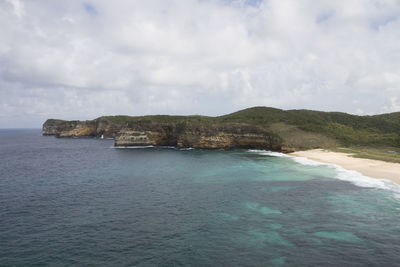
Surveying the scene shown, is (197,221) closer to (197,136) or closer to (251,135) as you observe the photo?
(251,135)

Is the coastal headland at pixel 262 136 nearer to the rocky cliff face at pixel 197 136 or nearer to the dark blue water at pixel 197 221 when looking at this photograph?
the rocky cliff face at pixel 197 136

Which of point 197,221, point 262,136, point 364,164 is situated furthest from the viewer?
point 262,136

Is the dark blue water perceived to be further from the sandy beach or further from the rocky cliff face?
the rocky cliff face

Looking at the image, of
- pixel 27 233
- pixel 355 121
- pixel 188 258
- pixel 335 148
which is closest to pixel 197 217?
pixel 188 258

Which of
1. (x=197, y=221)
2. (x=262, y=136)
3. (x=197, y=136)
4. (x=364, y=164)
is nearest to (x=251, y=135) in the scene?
(x=262, y=136)

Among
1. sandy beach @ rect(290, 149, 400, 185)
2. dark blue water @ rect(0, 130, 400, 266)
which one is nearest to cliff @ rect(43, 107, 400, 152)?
sandy beach @ rect(290, 149, 400, 185)

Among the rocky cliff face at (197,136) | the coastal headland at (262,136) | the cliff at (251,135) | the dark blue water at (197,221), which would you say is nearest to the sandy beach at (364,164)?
the coastal headland at (262,136)

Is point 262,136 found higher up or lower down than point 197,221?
higher up

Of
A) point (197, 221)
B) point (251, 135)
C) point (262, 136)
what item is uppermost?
point (251, 135)
